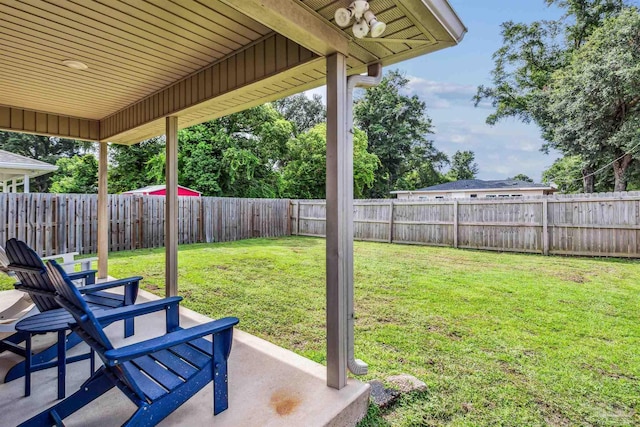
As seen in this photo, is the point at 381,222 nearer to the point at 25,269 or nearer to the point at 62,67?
the point at 62,67

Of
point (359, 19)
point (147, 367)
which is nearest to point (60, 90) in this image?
point (147, 367)

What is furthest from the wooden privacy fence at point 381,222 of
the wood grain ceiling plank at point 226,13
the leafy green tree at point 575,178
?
the leafy green tree at point 575,178

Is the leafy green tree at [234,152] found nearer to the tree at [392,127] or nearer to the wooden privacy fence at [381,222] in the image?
the wooden privacy fence at [381,222]

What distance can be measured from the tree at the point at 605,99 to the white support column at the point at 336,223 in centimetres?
1317

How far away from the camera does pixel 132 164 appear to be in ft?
52.7

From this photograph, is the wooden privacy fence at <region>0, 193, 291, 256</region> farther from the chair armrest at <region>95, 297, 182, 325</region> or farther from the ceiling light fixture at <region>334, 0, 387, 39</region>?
the ceiling light fixture at <region>334, 0, 387, 39</region>

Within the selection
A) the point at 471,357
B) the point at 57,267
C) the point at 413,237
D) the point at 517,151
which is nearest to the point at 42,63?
the point at 57,267

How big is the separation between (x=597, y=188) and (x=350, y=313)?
58.7 ft

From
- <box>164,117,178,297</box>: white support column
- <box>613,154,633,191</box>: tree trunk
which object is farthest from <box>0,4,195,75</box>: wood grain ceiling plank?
<box>613,154,633,191</box>: tree trunk

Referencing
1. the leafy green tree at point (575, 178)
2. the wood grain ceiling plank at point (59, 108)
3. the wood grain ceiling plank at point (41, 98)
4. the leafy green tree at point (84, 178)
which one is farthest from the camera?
the leafy green tree at point (84, 178)

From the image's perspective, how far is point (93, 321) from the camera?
1.43 metres

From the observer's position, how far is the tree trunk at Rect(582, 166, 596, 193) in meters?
14.2

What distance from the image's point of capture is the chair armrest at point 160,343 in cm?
139

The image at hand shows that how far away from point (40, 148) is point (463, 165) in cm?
3155
